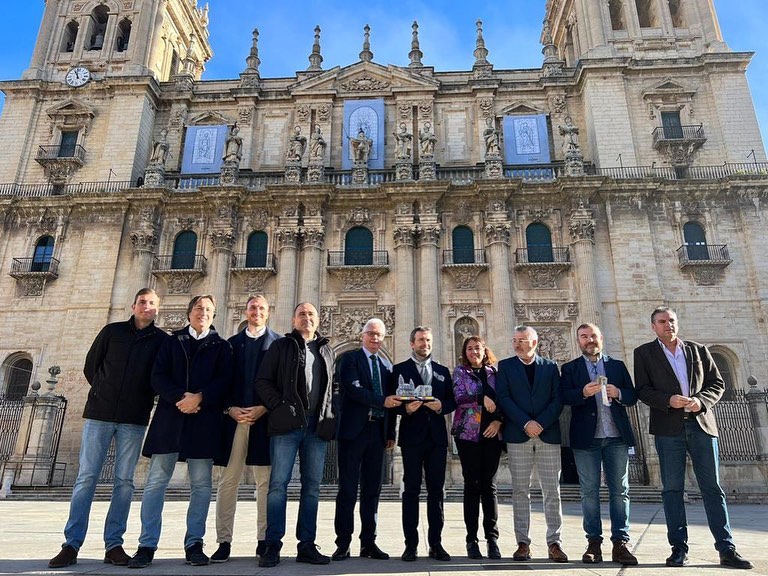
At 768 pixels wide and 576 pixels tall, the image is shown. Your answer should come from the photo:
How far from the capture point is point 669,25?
25.0 meters

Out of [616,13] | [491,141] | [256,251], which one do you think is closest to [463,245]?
[491,141]

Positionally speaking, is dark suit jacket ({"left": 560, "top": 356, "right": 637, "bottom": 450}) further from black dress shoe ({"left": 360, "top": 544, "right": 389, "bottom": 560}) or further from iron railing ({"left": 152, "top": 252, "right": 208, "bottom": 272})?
iron railing ({"left": 152, "top": 252, "right": 208, "bottom": 272})

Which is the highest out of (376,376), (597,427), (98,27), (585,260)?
(98,27)

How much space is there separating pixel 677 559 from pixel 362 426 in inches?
118

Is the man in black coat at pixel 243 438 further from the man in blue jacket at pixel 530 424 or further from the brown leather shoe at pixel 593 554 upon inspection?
the brown leather shoe at pixel 593 554

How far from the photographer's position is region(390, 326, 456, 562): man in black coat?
551cm

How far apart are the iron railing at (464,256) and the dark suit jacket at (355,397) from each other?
15.6 metres

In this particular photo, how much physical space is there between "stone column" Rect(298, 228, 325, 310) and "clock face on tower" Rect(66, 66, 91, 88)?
43.4 feet

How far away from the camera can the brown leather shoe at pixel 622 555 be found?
4.83 metres

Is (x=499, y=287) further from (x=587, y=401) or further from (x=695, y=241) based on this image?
(x=587, y=401)

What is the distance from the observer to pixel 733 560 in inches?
184

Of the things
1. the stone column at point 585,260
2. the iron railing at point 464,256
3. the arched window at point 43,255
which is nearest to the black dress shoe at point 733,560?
the stone column at point 585,260

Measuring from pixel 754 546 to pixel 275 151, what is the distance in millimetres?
22124

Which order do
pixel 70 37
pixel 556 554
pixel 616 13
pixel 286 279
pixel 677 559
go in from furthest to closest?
pixel 70 37
pixel 616 13
pixel 286 279
pixel 556 554
pixel 677 559
